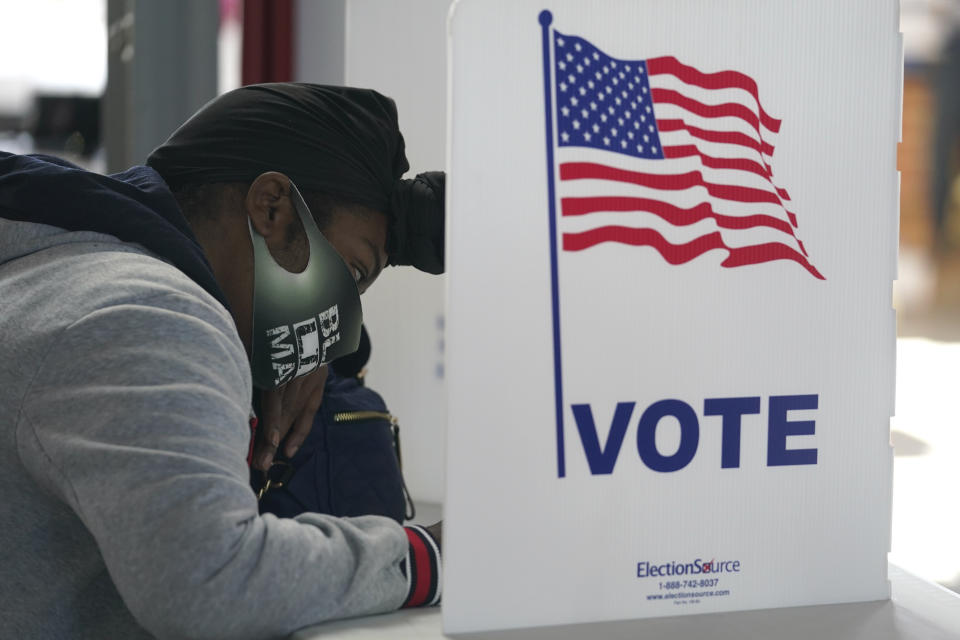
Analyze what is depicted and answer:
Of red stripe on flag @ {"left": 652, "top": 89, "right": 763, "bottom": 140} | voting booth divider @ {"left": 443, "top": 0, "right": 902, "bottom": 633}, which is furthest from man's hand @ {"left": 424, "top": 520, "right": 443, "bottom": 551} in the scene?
red stripe on flag @ {"left": 652, "top": 89, "right": 763, "bottom": 140}

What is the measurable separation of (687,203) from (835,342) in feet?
0.55

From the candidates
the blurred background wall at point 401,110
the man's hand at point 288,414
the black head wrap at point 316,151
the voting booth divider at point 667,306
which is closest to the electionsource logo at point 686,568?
the voting booth divider at point 667,306

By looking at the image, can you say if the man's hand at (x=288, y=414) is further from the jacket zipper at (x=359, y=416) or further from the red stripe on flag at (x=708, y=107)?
the red stripe on flag at (x=708, y=107)

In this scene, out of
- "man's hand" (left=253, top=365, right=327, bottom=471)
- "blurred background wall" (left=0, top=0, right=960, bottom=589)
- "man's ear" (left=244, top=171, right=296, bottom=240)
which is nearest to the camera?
"man's ear" (left=244, top=171, right=296, bottom=240)

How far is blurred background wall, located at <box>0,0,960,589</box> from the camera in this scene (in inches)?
63.8

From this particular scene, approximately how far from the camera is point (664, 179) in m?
0.79

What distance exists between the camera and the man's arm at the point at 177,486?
0.72 m

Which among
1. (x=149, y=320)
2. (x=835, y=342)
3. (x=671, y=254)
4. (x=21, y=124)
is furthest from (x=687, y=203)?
(x=21, y=124)

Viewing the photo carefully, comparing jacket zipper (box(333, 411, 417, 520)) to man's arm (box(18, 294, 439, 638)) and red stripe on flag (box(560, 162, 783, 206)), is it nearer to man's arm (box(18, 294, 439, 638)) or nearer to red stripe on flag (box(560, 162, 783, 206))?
man's arm (box(18, 294, 439, 638))

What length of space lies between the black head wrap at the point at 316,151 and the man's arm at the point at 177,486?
33 cm

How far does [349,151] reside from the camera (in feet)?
3.76

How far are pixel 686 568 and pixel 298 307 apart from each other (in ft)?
1.73

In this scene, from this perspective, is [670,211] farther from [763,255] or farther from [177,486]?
[177,486]

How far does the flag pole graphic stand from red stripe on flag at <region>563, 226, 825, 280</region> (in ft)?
0.05
